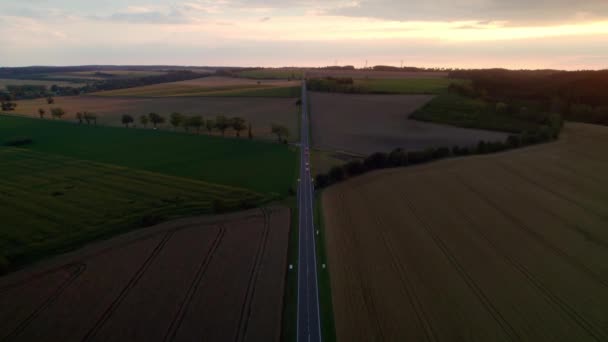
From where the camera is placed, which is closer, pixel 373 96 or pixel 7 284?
pixel 7 284

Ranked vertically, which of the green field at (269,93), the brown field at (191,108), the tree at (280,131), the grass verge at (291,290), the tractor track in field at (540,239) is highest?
the green field at (269,93)

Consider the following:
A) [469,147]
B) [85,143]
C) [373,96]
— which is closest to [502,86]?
[373,96]

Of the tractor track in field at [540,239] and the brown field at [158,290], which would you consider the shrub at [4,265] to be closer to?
the brown field at [158,290]

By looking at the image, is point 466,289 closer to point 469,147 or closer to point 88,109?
point 469,147

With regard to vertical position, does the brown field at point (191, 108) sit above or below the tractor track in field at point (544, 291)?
above

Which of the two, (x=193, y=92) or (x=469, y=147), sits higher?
(x=193, y=92)

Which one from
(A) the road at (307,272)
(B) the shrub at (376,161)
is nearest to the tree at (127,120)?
(A) the road at (307,272)

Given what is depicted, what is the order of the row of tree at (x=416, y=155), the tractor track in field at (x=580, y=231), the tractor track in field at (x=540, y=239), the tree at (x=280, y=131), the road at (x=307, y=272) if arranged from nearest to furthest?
the road at (x=307, y=272)
the tractor track in field at (x=540, y=239)
the tractor track in field at (x=580, y=231)
the row of tree at (x=416, y=155)
the tree at (x=280, y=131)

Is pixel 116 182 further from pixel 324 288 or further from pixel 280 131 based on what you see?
pixel 324 288
